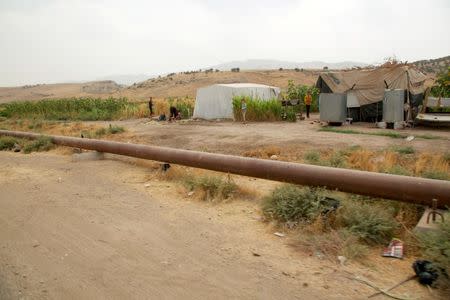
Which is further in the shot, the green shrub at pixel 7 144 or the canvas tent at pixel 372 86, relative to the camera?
the canvas tent at pixel 372 86

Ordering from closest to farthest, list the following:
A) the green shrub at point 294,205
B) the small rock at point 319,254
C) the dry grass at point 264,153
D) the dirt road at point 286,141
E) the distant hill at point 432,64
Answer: the small rock at point 319,254
the green shrub at point 294,205
the dry grass at point 264,153
the dirt road at point 286,141
the distant hill at point 432,64

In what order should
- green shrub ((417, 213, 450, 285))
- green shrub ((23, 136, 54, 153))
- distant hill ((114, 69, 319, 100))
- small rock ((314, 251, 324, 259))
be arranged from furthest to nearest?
1. distant hill ((114, 69, 319, 100))
2. green shrub ((23, 136, 54, 153))
3. small rock ((314, 251, 324, 259))
4. green shrub ((417, 213, 450, 285))

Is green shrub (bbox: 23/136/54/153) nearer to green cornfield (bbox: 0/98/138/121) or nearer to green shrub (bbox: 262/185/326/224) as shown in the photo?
green shrub (bbox: 262/185/326/224)

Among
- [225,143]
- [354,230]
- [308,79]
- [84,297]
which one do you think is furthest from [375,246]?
[308,79]

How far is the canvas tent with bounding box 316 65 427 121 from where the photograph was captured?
60.8 feet

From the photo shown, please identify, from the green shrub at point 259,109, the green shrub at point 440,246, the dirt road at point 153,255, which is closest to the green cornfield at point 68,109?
the green shrub at point 259,109

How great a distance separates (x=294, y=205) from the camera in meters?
5.29

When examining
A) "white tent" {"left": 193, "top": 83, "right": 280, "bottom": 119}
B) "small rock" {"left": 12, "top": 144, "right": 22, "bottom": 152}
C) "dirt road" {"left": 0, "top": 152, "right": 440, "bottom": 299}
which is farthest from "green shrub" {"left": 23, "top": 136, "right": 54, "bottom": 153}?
"white tent" {"left": 193, "top": 83, "right": 280, "bottom": 119}

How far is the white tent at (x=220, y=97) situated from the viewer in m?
24.4

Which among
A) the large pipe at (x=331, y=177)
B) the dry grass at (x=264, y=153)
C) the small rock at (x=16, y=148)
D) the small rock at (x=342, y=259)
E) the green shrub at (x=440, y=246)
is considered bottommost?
the small rock at (x=16, y=148)

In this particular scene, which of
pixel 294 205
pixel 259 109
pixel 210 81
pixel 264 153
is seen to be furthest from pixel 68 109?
pixel 210 81

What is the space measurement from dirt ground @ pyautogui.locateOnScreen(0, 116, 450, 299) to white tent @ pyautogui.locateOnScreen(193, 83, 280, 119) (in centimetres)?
1701

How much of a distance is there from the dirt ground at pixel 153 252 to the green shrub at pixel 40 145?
543 cm

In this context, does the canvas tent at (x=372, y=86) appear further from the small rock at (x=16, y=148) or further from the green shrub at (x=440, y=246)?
the green shrub at (x=440, y=246)
